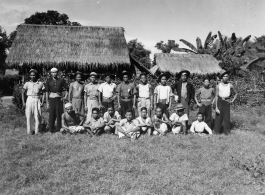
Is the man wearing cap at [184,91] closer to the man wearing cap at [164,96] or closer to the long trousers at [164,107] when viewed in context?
the man wearing cap at [164,96]

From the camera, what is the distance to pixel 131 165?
14.7 feet

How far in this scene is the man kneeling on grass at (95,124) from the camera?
21.9ft

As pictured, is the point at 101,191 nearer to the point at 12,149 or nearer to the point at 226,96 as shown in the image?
the point at 12,149

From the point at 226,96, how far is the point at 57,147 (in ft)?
14.6

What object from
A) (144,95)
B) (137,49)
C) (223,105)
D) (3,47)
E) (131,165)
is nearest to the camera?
(131,165)

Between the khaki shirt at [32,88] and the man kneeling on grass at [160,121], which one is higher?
the khaki shirt at [32,88]

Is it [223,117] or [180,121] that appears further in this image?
[223,117]

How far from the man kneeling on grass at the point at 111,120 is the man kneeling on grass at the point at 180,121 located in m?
1.46

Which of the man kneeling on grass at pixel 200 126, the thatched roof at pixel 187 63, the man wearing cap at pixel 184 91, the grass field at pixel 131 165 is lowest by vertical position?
the grass field at pixel 131 165

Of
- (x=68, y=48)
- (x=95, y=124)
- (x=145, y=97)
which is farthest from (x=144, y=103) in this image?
(x=68, y=48)

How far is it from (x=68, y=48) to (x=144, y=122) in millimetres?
9855

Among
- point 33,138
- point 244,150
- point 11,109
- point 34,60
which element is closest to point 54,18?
point 34,60

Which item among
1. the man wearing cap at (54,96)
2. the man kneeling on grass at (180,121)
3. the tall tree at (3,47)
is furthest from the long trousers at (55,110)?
the tall tree at (3,47)

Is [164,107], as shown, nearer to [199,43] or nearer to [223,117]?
[223,117]
